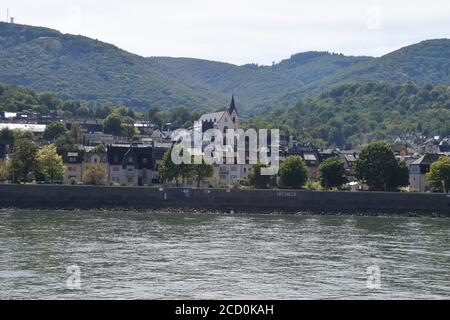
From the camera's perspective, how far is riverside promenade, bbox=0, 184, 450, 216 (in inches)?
3078

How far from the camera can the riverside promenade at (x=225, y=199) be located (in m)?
78.2

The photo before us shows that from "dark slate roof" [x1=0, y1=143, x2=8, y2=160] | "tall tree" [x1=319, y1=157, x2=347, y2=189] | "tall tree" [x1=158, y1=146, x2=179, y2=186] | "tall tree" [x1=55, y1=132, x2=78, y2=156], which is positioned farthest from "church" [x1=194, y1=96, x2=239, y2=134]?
"tall tree" [x1=158, y1=146, x2=179, y2=186]

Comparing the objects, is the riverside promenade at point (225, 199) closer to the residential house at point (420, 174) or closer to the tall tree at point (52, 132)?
the residential house at point (420, 174)

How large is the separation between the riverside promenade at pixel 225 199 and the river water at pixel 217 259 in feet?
34.6

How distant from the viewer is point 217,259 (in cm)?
4219

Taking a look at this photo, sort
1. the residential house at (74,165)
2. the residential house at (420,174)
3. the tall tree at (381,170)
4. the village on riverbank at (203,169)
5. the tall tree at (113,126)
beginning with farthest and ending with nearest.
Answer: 1. the tall tree at (113,126)
2. the residential house at (74,165)
3. the residential house at (420,174)
4. the village on riverbank at (203,169)
5. the tall tree at (381,170)

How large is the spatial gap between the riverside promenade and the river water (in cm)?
1056

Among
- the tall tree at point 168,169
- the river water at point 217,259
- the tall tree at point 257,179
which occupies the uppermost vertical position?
the tall tree at point 168,169

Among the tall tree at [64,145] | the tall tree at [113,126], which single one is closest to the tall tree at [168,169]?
the tall tree at [64,145]

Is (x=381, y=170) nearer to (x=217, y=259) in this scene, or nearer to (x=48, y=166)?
(x=48, y=166)

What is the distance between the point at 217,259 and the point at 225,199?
3764cm

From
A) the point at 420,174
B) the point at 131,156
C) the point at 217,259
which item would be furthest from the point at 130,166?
the point at 217,259
